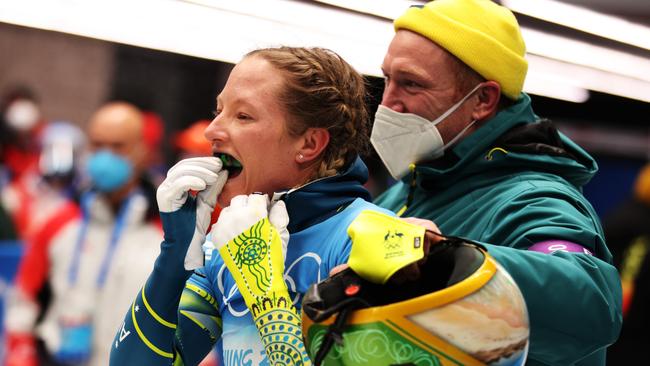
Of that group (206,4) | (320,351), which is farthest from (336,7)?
(320,351)

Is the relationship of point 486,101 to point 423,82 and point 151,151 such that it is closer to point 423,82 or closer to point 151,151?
point 423,82

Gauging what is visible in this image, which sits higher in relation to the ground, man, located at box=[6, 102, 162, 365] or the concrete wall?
man, located at box=[6, 102, 162, 365]

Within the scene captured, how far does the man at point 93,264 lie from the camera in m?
5.68

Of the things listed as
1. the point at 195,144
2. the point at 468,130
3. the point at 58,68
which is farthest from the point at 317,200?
the point at 58,68

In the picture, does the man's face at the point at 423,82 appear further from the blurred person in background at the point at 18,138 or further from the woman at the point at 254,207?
the blurred person in background at the point at 18,138

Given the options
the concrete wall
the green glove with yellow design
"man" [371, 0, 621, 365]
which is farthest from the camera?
the concrete wall

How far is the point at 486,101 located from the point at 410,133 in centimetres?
23

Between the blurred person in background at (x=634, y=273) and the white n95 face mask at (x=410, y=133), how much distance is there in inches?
117

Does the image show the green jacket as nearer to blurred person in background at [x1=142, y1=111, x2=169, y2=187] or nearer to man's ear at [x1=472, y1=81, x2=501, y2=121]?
man's ear at [x1=472, y1=81, x2=501, y2=121]

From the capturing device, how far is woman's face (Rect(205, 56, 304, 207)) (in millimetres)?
2150

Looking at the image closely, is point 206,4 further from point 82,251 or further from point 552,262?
point 552,262

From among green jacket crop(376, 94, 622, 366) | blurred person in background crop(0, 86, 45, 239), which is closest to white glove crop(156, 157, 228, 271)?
green jacket crop(376, 94, 622, 366)

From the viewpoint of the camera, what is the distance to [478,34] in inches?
105

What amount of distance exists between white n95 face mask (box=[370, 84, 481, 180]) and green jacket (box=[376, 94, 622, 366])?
4 cm
